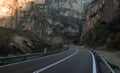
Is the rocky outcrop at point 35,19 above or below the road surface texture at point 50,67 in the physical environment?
above

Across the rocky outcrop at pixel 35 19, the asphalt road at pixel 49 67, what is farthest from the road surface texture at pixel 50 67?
the rocky outcrop at pixel 35 19

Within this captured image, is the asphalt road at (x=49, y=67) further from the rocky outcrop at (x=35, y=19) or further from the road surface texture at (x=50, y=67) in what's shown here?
the rocky outcrop at (x=35, y=19)

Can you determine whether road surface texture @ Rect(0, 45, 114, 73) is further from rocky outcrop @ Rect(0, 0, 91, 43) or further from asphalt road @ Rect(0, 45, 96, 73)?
rocky outcrop @ Rect(0, 0, 91, 43)

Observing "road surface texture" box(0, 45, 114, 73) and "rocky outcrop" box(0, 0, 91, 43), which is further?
→ "rocky outcrop" box(0, 0, 91, 43)

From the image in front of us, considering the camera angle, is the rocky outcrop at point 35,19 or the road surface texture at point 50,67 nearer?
the road surface texture at point 50,67

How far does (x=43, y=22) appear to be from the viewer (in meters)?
185

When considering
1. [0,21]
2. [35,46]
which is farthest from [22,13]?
[35,46]

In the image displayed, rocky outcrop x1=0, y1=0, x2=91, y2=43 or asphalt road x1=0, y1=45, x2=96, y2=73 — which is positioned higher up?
rocky outcrop x1=0, y1=0, x2=91, y2=43

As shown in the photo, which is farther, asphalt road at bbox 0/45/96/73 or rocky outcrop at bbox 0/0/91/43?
rocky outcrop at bbox 0/0/91/43

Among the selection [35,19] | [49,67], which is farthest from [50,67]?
[35,19]

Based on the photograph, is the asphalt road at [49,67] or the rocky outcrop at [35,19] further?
the rocky outcrop at [35,19]

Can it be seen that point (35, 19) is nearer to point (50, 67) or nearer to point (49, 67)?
point (50, 67)

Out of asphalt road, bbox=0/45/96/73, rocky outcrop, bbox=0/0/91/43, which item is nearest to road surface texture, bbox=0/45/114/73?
asphalt road, bbox=0/45/96/73

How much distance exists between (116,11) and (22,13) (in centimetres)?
11153
